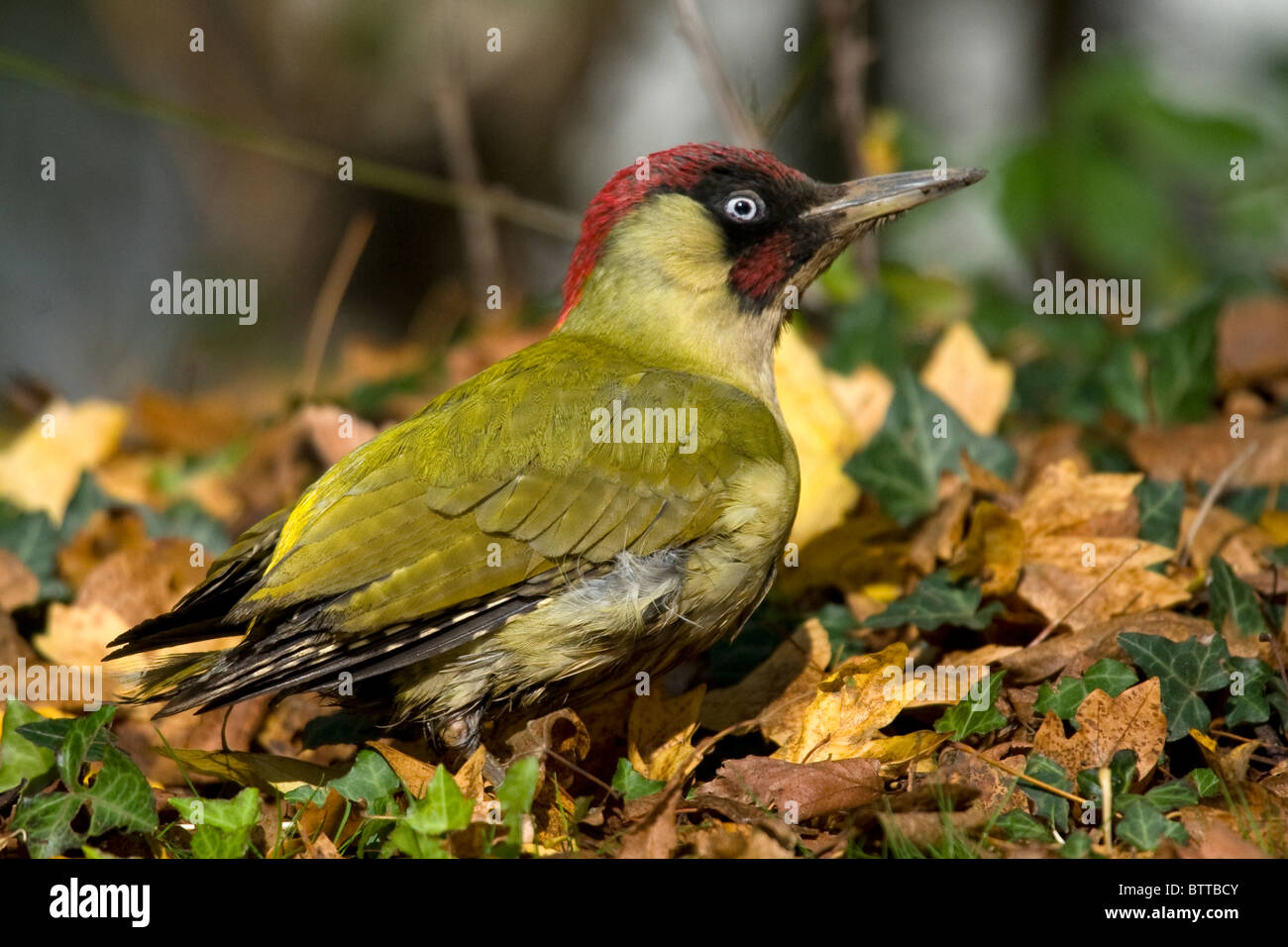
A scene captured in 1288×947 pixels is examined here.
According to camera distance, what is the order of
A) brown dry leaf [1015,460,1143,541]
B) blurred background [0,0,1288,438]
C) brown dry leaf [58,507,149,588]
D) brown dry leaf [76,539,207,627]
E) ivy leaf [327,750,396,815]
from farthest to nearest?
blurred background [0,0,1288,438] → brown dry leaf [58,507,149,588] → brown dry leaf [76,539,207,627] → brown dry leaf [1015,460,1143,541] → ivy leaf [327,750,396,815]

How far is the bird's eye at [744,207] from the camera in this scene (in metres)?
3.58

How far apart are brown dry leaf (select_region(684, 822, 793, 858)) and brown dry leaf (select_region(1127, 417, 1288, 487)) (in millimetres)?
2016

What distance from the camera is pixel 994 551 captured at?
3.42m

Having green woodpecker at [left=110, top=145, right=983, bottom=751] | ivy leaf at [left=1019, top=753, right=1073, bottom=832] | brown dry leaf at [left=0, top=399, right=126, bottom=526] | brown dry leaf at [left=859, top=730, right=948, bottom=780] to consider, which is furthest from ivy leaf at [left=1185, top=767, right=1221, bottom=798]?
brown dry leaf at [left=0, top=399, right=126, bottom=526]

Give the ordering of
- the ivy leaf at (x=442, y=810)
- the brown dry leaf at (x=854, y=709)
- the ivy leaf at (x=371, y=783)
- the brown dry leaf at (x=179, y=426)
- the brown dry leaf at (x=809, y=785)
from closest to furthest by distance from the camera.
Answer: the ivy leaf at (x=442, y=810)
the brown dry leaf at (x=809, y=785)
the ivy leaf at (x=371, y=783)
the brown dry leaf at (x=854, y=709)
the brown dry leaf at (x=179, y=426)

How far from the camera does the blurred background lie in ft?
18.4

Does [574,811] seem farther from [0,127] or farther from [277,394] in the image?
[0,127]

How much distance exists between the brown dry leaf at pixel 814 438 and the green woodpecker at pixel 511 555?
0.60m

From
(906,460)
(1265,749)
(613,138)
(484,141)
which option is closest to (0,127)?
(484,141)

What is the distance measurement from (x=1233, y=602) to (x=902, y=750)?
0.91 m
